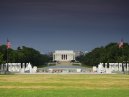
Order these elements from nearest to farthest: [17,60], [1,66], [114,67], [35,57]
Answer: [1,66] → [114,67] → [17,60] → [35,57]

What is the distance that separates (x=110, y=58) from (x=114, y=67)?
27.9 m

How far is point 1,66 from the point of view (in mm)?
109875
